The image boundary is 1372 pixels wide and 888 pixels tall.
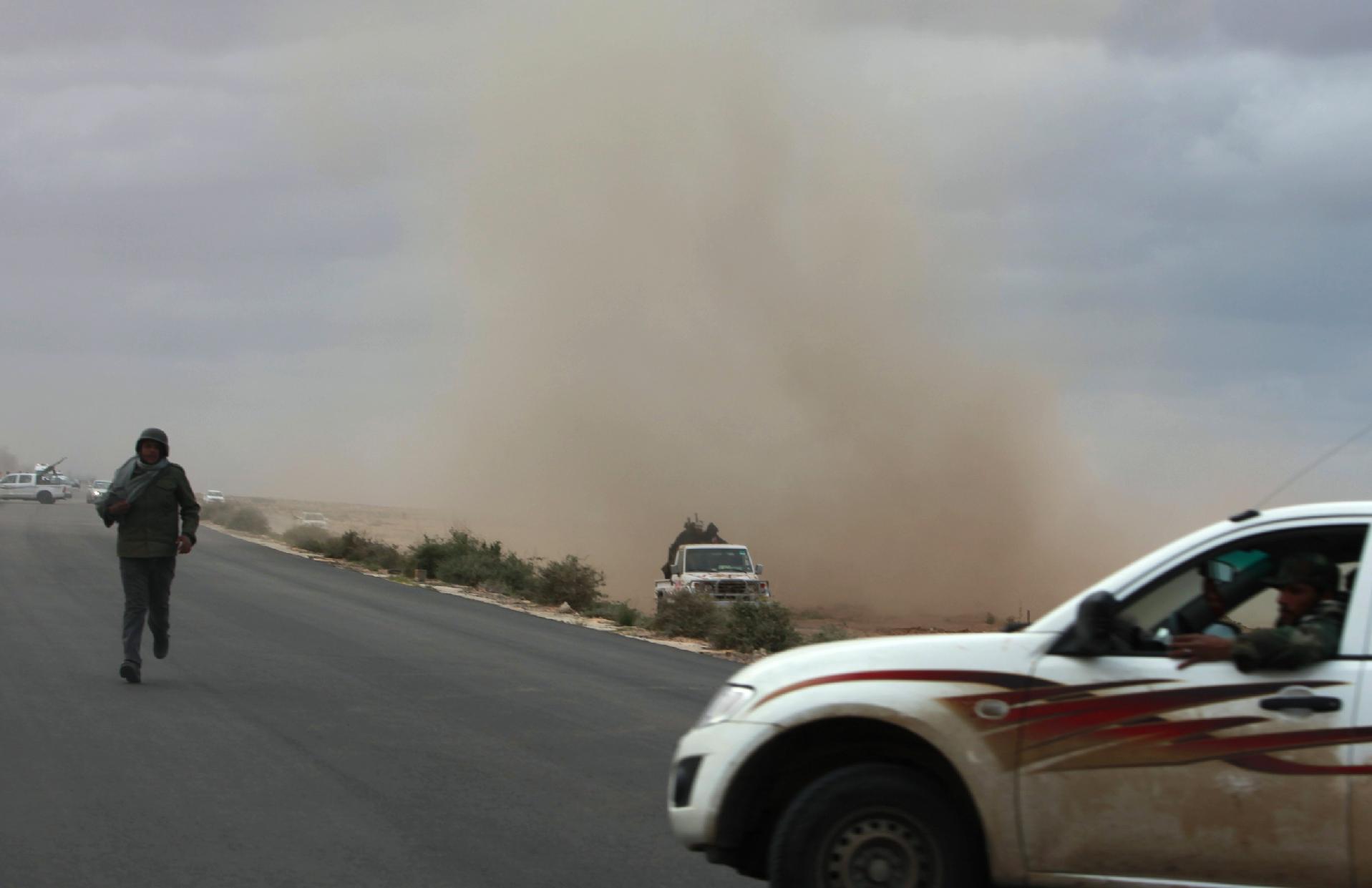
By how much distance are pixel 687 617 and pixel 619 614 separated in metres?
2.11

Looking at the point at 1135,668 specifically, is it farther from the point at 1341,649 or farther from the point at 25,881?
the point at 25,881

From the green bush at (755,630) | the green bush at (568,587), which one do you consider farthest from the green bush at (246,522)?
the green bush at (755,630)

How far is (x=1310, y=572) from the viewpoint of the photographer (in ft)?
16.0

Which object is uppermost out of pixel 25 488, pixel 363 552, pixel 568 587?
pixel 25 488

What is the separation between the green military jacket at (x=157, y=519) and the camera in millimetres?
11508

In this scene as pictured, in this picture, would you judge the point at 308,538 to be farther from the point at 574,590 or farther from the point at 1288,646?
the point at 1288,646

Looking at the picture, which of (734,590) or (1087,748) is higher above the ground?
(734,590)

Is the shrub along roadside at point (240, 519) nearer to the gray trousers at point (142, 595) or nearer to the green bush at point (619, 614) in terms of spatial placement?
the green bush at point (619, 614)

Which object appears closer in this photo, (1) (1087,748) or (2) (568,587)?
(1) (1087,748)

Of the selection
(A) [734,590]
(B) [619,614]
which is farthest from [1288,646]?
(A) [734,590]

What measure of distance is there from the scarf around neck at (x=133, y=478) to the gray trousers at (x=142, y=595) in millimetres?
556

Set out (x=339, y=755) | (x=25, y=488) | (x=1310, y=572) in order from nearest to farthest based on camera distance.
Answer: (x=1310, y=572), (x=339, y=755), (x=25, y=488)

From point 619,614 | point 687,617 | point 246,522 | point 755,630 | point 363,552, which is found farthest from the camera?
point 246,522

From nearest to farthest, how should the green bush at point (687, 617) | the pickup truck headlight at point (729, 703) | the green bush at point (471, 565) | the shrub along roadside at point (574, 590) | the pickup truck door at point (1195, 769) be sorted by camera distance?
the pickup truck door at point (1195, 769) < the pickup truck headlight at point (729, 703) < the shrub along roadside at point (574, 590) < the green bush at point (687, 617) < the green bush at point (471, 565)
